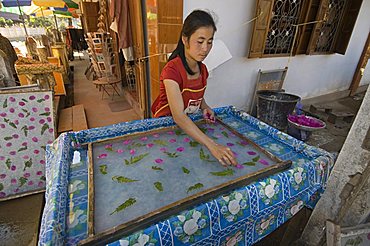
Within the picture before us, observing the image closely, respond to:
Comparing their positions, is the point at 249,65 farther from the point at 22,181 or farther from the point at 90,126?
the point at 22,181

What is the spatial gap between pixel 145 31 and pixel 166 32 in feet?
2.48

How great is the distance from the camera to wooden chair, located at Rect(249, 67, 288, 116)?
400cm

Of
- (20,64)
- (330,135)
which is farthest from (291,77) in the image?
(20,64)

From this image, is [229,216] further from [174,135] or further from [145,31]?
[145,31]

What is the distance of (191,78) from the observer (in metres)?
1.51

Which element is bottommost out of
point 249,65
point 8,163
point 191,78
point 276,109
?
point 8,163

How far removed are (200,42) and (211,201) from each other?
3.12 feet

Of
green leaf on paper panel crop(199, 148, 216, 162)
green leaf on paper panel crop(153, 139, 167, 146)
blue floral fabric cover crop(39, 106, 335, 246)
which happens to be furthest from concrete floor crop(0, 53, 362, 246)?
green leaf on paper panel crop(153, 139, 167, 146)

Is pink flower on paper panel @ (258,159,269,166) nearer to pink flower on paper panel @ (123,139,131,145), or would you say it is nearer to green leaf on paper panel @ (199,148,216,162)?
green leaf on paper panel @ (199,148,216,162)

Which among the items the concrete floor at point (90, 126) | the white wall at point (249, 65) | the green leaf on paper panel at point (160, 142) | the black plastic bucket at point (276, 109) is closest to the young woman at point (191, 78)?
the green leaf on paper panel at point (160, 142)

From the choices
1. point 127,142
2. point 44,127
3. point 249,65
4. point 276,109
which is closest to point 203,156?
point 127,142

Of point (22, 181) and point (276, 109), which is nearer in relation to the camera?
point (22, 181)

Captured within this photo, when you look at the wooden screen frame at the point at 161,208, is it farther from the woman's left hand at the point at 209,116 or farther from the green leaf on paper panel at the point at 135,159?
the woman's left hand at the point at 209,116

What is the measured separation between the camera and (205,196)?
84 centimetres
